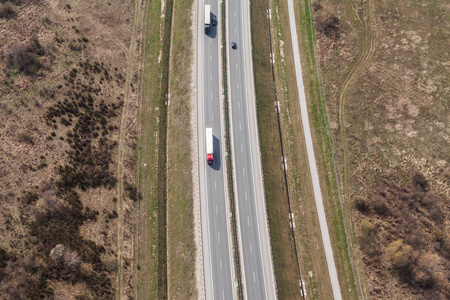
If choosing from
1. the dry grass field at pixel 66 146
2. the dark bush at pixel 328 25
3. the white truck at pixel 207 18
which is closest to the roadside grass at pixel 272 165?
the white truck at pixel 207 18

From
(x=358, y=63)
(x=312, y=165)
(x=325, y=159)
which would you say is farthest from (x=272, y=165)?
(x=358, y=63)

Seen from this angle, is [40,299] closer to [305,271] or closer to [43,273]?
[43,273]

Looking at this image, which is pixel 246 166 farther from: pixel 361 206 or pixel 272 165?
pixel 361 206

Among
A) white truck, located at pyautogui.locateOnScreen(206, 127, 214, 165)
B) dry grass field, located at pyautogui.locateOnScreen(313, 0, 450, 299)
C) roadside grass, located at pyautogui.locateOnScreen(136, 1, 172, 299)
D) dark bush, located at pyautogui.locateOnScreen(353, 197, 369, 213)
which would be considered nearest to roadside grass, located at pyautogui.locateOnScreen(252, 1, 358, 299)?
dry grass field, located at pyautogui.locateOnScreen(313, 0, 450, 299)

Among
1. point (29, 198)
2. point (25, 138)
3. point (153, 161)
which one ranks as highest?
point (25, 138)

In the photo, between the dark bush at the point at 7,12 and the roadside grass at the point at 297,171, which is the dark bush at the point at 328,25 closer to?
the roadside grass at the point at 297,171

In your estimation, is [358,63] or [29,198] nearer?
[29,198]
